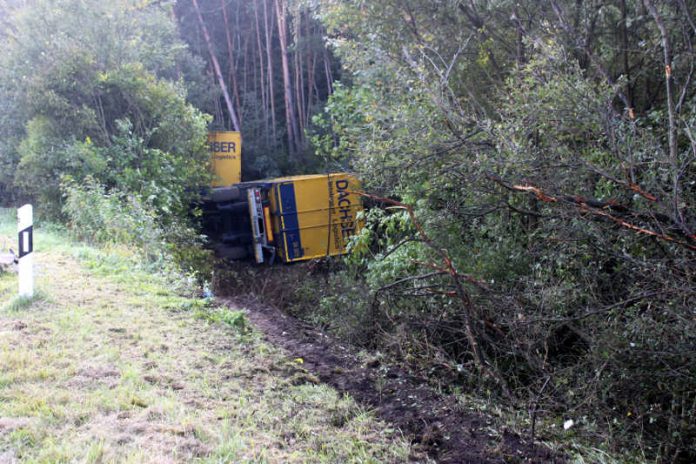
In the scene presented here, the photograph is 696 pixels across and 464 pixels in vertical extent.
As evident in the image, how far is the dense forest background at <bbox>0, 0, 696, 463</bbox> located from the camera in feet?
15.0

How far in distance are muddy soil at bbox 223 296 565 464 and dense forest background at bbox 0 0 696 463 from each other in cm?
53

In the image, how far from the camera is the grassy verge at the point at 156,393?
3172 mm

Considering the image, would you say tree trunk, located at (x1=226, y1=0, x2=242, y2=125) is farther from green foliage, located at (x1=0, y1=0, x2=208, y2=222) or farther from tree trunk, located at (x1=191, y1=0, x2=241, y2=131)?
green foliage, located at (x1=0, y1=0, x2=208, y2=222)

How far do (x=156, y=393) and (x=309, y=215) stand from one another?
9882 mm

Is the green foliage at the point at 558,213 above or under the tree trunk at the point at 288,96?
under

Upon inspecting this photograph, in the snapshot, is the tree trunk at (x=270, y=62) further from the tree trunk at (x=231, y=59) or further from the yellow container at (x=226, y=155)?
the yellow container at (x=226, y=155)

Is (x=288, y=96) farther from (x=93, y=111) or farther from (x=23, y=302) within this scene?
(x=23, y=302)

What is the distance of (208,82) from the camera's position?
24297 mm

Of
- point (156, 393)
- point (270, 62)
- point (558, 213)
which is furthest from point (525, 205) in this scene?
point (270, 62)

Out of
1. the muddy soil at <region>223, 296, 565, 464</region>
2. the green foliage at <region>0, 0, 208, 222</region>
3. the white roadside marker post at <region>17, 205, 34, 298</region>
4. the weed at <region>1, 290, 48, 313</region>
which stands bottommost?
the muddy soil at <region>223, 296, 565, 464</region>

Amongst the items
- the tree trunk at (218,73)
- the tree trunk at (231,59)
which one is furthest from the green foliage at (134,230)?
the tree trunk at (231,59)

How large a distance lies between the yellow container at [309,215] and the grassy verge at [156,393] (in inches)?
286

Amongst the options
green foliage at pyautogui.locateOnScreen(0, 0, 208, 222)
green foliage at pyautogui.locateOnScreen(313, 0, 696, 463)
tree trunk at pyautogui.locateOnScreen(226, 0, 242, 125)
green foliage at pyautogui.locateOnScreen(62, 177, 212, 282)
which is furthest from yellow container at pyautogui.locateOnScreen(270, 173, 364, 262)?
tree trunk at pyautogui.locateOnScreen(226, 0, 242, 125)

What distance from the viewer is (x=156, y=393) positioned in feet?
12.8
